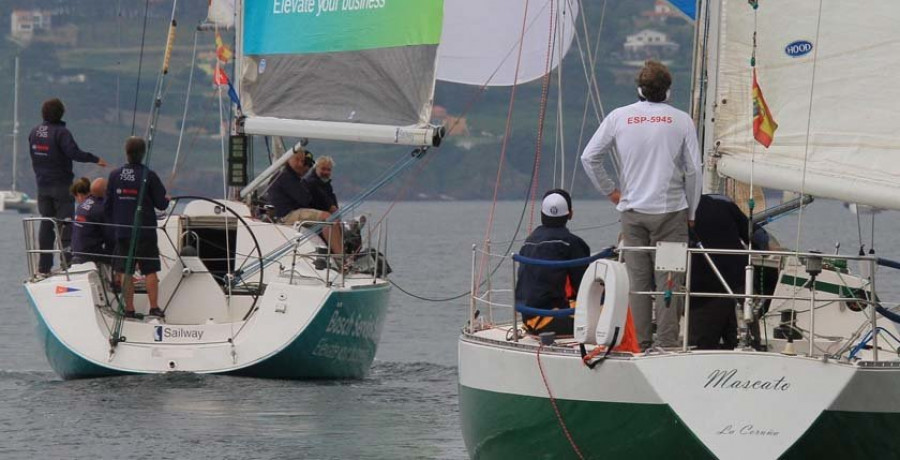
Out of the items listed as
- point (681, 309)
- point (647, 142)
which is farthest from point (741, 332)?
point (647, 142)

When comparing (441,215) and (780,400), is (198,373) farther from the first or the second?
(441,215)

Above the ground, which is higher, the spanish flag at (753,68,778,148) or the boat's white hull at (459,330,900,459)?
the spanish flag at (753,68,778,148)

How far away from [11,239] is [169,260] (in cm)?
6026

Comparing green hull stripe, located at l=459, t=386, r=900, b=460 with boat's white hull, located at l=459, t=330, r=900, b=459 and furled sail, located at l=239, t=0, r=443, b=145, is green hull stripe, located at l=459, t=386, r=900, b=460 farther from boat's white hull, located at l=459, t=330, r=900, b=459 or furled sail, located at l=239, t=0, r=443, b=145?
furled sail, located at l=239, t=0, r=443, b=145

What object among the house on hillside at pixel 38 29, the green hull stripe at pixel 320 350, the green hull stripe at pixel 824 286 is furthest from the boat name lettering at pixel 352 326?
the house on hillside at pixel 38 29

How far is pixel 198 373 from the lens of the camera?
51.1 feet

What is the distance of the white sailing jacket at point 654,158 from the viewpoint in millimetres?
9992

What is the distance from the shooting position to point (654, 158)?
10.0 meters

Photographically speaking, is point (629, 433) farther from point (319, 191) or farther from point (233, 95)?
point (233, 95)

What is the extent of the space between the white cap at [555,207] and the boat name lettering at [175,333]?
5670 mm

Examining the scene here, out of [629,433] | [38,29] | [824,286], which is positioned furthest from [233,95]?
[38,29]

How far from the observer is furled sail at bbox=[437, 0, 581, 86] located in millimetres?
18156

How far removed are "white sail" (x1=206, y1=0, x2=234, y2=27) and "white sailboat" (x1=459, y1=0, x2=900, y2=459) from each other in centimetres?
1134

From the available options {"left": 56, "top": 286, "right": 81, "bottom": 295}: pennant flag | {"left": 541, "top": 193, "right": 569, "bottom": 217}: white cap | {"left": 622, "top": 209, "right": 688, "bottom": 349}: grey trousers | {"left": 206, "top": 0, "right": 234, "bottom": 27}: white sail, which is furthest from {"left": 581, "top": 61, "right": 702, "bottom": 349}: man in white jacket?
{"left": 206, "top": 0, "right": 234, "bottom": 27}: white sail
